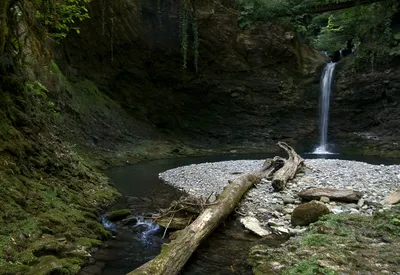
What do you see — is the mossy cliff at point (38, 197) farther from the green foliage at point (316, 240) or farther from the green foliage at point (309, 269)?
the green foliage at point (316, 240)

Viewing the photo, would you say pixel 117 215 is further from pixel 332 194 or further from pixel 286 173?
pixel 286 173

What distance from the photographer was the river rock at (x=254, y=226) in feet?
18.0

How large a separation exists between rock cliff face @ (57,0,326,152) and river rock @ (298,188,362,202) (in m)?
15.5

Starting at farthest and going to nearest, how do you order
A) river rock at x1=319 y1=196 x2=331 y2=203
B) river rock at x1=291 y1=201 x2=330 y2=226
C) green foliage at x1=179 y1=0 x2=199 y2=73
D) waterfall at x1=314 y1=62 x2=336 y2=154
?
waterfall at x1=314 y1=62 x2=336 y2=154 → green foliage at x1=179 y1=0 x2=199 y2=73 → river rock at x1=319 y1=196 x2=331 y2=203 → river rock at x1=291 y1=201 x2=330 y2=226

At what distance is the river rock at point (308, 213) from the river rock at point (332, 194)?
1.07 meters

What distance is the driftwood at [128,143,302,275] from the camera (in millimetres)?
3805

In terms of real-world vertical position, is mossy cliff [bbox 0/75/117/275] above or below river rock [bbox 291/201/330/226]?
above

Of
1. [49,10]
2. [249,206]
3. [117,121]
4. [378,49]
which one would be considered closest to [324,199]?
[249,206]

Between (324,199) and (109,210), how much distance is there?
4369mm

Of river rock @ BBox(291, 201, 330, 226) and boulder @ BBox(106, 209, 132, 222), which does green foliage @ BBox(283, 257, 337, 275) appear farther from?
boulder @ BBox(106, 209, 132, 222)

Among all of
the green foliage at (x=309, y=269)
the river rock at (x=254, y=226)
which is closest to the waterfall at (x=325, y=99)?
the river rock at (x=254, y=226)

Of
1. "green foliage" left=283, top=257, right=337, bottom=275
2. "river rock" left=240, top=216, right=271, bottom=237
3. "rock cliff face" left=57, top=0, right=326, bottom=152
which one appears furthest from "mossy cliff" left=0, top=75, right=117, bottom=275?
"rock cliff face" left=57, top=0, right=326, bottom=152

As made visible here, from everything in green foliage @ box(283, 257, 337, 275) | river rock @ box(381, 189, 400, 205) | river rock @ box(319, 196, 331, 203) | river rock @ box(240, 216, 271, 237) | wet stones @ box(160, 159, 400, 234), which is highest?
green foliage @ box(283, 257, 337, 275)

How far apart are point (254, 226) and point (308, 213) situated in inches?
36.3
